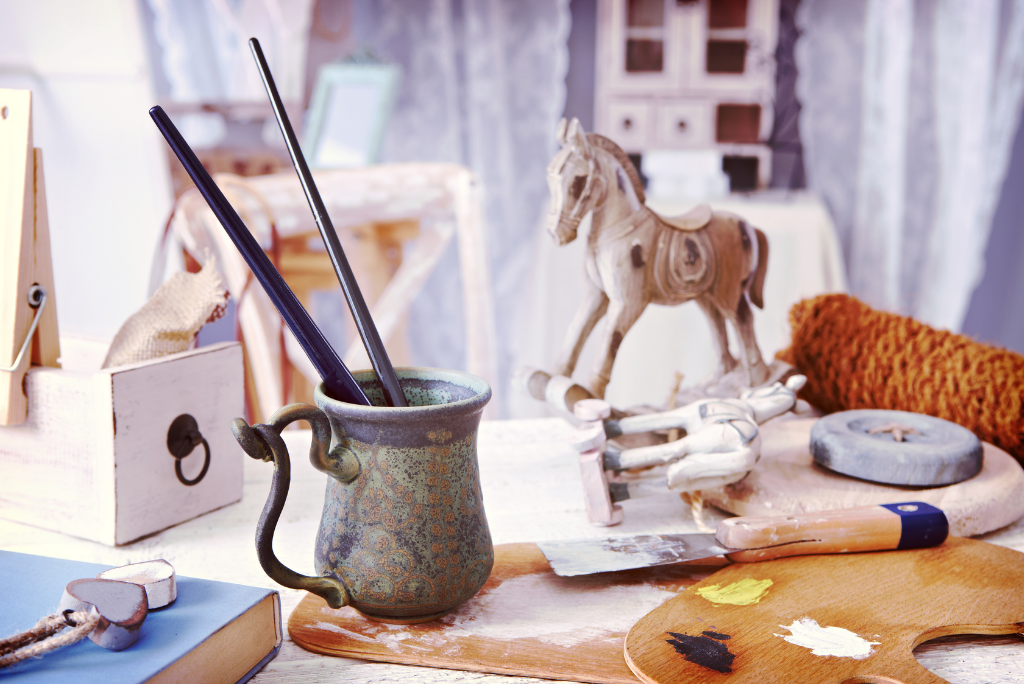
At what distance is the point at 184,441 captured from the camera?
0.60m

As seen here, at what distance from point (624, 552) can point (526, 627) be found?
10 cm

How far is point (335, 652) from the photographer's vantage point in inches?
16.8

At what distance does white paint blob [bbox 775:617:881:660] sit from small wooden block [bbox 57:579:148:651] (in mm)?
360

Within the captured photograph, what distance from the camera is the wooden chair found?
1.02 metres

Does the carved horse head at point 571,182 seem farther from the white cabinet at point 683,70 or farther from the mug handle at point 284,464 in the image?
the white cabinet at point 683,70

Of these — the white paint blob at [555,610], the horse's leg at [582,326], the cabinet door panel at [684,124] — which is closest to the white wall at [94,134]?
the cabinet door panel at [684,124]

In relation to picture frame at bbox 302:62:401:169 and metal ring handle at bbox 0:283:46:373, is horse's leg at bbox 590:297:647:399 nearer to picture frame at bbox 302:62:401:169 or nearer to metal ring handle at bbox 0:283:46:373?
metal ring handle at bbox 0:283:46:373

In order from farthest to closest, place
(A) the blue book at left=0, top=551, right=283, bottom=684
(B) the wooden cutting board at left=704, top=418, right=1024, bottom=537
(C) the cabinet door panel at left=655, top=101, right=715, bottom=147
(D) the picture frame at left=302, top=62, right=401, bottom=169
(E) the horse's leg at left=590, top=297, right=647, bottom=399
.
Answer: (C) the cabinet door panel at left=655, top=101, right=715, bottom=147 < (D) the picture frame at left=302, top=62, right=401, bottom=169 < (E) the horse's leg at left=590, top=297, right=647, bottom=399 < (B) the wooden cutting board at left=704, top=418, right=1024, bottom=537 < (A) the blue book at left=0, top=551, right=283, bottom=684

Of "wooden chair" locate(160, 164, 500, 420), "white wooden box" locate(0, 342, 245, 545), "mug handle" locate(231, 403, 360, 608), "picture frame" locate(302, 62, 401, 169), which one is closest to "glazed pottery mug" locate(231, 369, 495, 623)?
"mug handle" locate(231, 403, 360, 608)

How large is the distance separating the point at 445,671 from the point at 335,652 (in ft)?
0.22

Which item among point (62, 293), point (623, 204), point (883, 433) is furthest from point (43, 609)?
point (62, 293)

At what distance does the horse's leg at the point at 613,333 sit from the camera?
0.69 metres

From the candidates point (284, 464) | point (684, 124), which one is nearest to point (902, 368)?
point (284, 464)

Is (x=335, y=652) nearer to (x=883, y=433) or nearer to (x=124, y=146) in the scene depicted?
(x=883, y=433)
